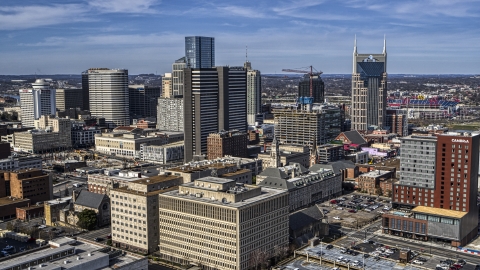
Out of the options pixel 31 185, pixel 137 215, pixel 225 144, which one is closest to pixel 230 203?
pixel 137 215

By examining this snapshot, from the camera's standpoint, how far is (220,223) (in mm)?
71812

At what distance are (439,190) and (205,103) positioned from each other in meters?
81.4

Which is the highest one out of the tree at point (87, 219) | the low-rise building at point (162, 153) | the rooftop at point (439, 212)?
the low-rise building at point (162, 153)

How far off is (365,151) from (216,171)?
77.7m

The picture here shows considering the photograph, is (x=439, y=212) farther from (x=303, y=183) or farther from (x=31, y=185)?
(x=31, y=185)

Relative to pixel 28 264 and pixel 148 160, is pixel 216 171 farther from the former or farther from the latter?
pixel 148 160

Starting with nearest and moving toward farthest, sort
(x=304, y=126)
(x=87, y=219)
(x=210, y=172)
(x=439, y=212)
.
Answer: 1. (x=439, y=212)
2. (x=87, y=219)
3. (x=210, y=172)
4. (x=304, y=126)

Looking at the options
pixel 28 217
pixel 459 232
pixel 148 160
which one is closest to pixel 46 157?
pixel 148 160

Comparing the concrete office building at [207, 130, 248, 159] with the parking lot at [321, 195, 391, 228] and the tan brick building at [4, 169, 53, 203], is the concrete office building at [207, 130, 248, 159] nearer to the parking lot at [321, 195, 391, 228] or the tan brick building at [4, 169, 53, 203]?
the parking lot at [321, 195, 391, 228]

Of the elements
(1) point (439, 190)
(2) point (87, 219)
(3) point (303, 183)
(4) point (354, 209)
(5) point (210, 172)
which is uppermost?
(5) point (210, 172)

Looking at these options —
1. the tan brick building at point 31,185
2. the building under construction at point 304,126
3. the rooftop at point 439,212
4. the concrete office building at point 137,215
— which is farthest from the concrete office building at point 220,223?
the building under construction at point 304,126

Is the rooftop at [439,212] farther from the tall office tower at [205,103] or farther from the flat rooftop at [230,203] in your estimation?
the tall office tower at [205,103]

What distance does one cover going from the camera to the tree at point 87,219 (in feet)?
309

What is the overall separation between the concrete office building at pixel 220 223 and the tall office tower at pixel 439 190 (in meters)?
24.4
